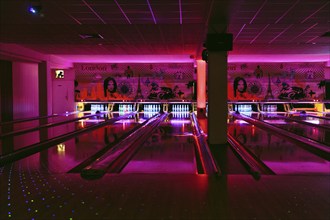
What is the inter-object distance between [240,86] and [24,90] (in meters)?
10.0

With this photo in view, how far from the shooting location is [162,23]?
25.8 ft

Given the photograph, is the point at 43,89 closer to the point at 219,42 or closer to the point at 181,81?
the point at 181,81

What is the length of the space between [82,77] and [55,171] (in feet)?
43.5

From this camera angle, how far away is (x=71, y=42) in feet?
34.4

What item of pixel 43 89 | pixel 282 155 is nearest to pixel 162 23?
pixel 282 155

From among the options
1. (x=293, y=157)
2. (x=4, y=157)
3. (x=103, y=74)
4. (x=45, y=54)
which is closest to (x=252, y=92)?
(x=103, y=74)

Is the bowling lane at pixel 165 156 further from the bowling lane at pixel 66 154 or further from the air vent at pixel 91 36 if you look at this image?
the air vent at pixel 91 36

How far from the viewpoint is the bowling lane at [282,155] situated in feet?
15.3

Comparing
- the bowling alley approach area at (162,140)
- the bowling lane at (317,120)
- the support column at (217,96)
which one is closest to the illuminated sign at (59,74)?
the bowling alley approach area at (162,140)

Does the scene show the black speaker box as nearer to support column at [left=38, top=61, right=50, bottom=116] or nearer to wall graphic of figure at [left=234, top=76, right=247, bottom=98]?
support column at [left=38, top=61, right=50, bottom=116]

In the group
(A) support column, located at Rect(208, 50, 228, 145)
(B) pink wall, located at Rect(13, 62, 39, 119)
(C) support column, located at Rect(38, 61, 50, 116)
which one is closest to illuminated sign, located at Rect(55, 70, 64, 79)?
(B) pink wall, located at Rect(13, 62, 39, 119)

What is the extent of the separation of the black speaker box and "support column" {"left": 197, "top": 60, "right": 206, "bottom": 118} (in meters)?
7.28

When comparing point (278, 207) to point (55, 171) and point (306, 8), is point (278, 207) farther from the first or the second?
point (306, 8)

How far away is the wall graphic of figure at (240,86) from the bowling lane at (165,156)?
958 centimetres
